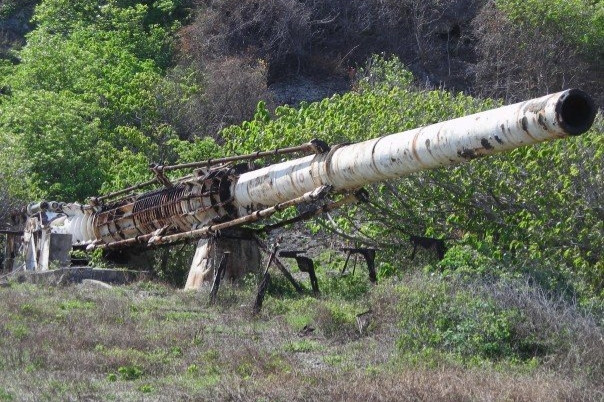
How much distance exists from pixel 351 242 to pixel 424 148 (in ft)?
22.8

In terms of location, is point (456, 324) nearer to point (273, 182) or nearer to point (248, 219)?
point (273, 182)

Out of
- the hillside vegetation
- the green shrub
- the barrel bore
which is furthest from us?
the green shrub

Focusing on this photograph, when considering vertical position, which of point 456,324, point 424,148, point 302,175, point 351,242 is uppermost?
point 424,148

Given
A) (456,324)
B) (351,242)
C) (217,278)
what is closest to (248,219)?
(217,278)

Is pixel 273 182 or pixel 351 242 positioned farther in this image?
pixel 351 242

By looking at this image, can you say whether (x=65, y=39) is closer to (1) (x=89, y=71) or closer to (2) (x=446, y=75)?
(1) (x=89, y=71)

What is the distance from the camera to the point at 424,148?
439 inches

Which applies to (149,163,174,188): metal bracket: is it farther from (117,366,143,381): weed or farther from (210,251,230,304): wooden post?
(117,366,143,381): weed

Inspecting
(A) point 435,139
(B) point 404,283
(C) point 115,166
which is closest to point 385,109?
(B) point 404,283

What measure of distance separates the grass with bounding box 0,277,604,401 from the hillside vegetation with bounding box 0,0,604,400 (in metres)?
0.03

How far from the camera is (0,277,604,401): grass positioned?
9508 millimetres

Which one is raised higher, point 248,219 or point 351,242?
point 248,219

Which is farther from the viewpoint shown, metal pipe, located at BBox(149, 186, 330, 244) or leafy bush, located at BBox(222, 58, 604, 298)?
leafy bush, located at BBox(222, 58, 604, 298)

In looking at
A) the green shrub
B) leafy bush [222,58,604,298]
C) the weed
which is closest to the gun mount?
the green shrub
